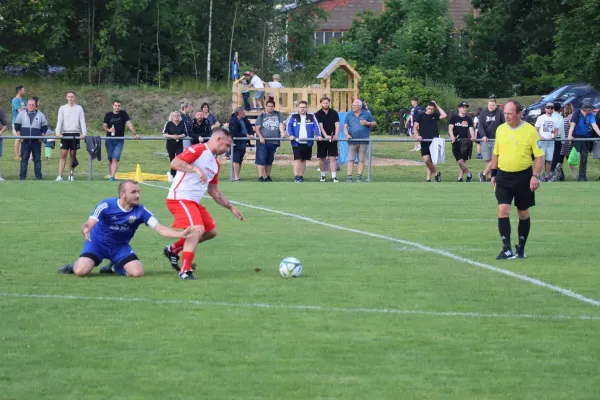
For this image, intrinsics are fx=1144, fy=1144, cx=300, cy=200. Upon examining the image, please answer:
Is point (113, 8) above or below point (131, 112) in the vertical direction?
above

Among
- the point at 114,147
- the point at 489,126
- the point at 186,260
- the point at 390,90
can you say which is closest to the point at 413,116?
the point at 489,126

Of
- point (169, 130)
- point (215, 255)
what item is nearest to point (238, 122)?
point (169, 130)

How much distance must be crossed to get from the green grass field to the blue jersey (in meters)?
0.43

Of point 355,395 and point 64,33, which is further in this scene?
point 64,33

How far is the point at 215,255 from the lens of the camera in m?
13.3

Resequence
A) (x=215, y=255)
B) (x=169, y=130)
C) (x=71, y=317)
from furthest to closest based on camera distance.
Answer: (x=169, y=130) → (x=215, y=255) → (x=71, y=317)

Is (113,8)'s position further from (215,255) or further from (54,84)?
(215,255)

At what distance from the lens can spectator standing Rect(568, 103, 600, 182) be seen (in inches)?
1072

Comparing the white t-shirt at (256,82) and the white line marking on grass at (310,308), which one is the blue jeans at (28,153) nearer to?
the white t-shirt at (256,82)

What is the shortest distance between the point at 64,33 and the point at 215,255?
46.1 meters

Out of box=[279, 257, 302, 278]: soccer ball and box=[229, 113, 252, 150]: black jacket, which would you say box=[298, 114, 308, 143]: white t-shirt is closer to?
box=[229, 113, 252, 150]: black jacket

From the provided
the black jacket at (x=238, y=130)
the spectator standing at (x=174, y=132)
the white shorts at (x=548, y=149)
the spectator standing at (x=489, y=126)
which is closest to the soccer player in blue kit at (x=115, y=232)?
the spectator standing at (x=174, y=132)

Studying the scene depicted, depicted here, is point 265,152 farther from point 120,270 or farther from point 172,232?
point 172,232

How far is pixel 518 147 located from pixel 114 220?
4541mm
